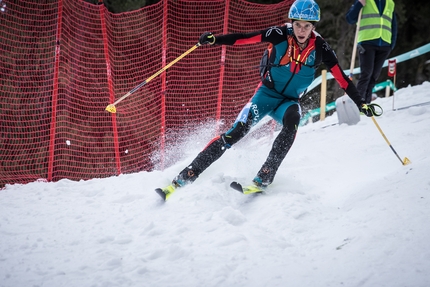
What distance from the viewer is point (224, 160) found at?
436 cm

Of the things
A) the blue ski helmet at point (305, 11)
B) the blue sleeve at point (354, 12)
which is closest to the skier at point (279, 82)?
the blue ski helmet at point (305, 11)

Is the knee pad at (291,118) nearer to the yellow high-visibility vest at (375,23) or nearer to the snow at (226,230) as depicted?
the snow at (226,230)

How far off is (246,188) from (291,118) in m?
0.74

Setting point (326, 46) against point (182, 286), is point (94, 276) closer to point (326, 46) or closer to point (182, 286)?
point (182, 286)

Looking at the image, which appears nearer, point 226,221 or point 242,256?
point 242,256

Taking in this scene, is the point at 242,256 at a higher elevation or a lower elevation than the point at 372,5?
lower

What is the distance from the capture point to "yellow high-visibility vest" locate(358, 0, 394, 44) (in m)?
5.89

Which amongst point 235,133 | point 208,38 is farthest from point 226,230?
point 208,38

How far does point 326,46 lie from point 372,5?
3013 mm

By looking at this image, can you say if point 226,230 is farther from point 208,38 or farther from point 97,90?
point 97,90

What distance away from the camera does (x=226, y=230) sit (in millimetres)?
2732

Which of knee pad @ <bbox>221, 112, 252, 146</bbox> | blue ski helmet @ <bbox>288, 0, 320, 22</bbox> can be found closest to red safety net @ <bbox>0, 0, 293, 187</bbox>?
knee pad @ <bbox>221, 112, 252, 146</bbox>

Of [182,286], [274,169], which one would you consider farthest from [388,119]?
[182,286]

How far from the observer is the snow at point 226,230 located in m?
2.21
